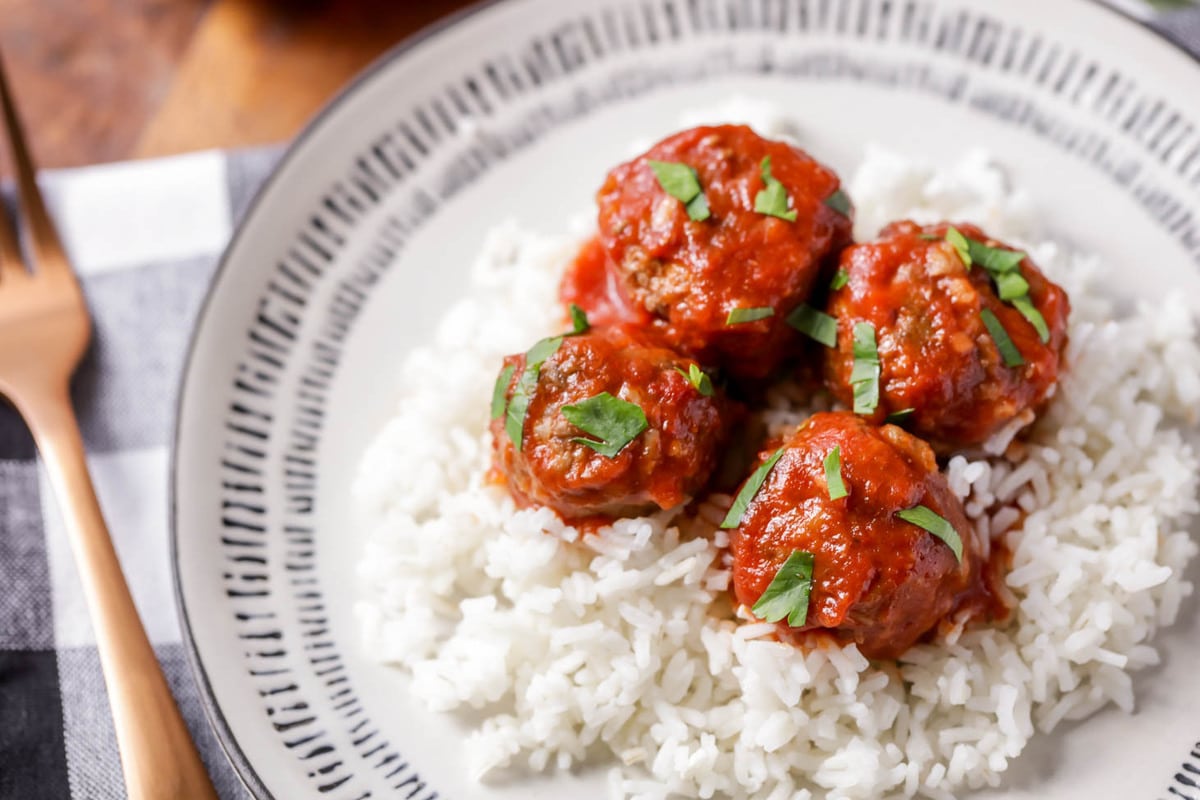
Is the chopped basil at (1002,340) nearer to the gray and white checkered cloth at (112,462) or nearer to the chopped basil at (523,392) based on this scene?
the chopped basil at (523,392)

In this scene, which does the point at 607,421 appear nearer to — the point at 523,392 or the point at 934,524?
the point at 523,392

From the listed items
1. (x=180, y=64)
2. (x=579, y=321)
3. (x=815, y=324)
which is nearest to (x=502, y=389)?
(x=579, y=321)

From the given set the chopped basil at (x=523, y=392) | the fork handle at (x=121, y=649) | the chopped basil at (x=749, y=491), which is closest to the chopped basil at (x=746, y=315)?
the chopped basil at (x=749, y=491)

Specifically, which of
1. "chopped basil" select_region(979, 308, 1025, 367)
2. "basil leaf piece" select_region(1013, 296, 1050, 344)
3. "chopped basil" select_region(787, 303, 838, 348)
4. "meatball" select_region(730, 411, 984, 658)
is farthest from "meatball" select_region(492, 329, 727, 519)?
"basil leaf piece" select_region(1013, 296, 1050, 344)

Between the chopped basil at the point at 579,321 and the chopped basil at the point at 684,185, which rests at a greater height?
the chopped basil at the point at 684,185

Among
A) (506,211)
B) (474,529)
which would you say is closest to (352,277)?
(506,211)

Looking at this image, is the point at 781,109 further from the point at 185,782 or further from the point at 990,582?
the point at 185,782
